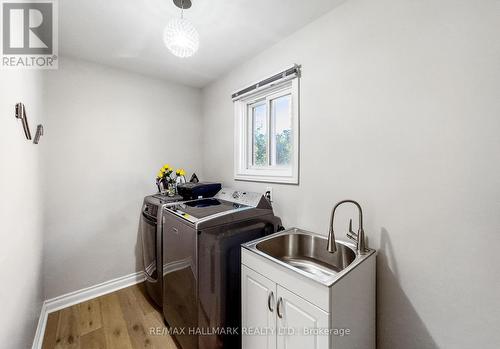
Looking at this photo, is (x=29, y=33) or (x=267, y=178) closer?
(x=29, y=33)

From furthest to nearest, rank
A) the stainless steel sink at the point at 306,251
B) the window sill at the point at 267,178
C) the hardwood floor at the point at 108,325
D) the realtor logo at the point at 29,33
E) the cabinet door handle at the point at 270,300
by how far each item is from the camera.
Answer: the window sill at the point at 267,178
the hardwood floor at the point at 108,325
the stainless steel sink at the point at 306,251
the cabinet door handle at the point at 270,300
the realtor logo at the point at 29,33

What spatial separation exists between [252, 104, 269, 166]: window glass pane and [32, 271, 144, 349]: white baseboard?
1.95m

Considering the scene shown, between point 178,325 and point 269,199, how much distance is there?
1205 millimetres

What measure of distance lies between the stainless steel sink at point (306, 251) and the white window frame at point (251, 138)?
448 millimetres

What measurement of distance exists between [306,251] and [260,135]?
1267 mm

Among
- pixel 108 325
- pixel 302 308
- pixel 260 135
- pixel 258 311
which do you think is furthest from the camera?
pixel 260 135

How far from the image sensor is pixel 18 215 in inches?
41.8

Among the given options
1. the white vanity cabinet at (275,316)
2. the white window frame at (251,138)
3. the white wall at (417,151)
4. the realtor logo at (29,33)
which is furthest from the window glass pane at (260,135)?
the realtor logo at (29,33)

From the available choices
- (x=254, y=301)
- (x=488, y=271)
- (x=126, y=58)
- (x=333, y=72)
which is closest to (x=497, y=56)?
(x=333, y=72)

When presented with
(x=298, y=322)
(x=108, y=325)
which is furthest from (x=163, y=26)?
(x=108, y=325)

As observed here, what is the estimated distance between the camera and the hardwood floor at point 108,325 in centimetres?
152

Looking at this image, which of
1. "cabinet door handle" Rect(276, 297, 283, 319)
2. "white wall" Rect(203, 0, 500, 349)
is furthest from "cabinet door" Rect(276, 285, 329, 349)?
"white wall" Rect(203, 0, 500, 349)

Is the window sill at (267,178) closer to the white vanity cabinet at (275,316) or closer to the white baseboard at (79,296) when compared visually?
the white vanity cabinet at (275,316)

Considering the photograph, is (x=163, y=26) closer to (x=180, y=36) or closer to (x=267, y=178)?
(x=180, y=36)
